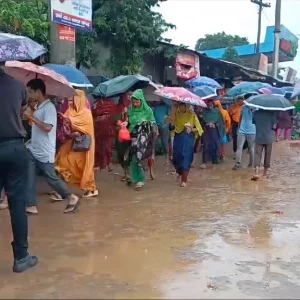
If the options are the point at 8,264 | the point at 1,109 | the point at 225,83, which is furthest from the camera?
the point at 225,83

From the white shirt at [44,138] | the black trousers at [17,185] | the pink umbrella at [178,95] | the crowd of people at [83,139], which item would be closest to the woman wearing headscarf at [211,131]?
the crowd of people at [83,139]

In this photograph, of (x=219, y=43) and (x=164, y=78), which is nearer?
(x=164, y=78)

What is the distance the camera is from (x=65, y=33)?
8.08 metres

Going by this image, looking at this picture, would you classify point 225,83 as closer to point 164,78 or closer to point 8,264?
point 164,78

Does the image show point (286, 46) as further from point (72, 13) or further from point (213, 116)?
point (72, 13)

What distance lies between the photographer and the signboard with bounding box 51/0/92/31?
7.69 m

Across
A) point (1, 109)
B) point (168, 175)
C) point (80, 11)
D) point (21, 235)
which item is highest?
point (80, 11)

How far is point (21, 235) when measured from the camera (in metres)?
4.36

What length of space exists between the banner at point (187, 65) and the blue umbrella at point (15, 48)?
7477 millimetres

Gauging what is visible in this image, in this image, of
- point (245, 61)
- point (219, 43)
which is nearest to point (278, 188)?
point (245, 61)

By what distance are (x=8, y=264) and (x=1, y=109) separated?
4.38 ft

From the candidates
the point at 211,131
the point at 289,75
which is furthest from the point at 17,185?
the point at 289,75

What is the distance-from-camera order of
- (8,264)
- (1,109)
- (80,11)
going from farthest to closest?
(80,11)
(8,264)
(1,109)

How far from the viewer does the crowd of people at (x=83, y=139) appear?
4.34 metres
